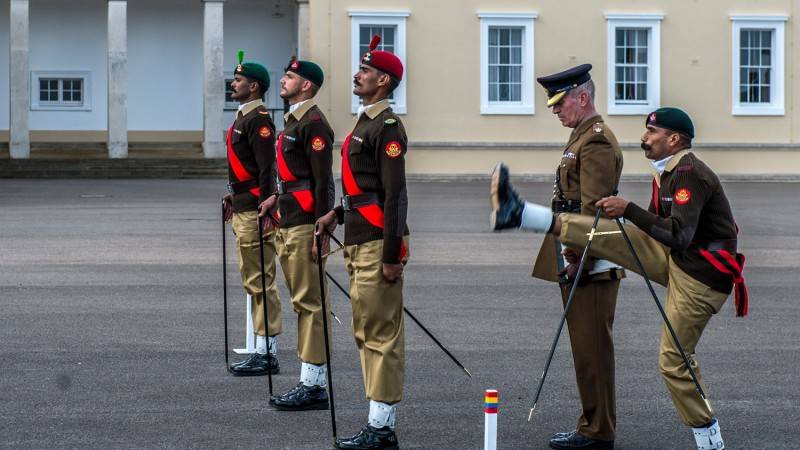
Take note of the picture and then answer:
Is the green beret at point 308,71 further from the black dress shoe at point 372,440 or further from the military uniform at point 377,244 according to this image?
the black dress shoe at point 372,440

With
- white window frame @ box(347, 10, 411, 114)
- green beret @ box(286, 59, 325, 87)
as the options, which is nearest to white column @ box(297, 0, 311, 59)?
white window frame @ box(347, 10, 411, 114)

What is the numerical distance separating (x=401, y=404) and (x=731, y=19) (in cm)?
3271

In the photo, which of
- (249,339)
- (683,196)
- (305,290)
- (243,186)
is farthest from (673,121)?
(249,339)

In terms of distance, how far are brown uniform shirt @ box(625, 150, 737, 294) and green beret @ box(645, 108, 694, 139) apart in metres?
0.12

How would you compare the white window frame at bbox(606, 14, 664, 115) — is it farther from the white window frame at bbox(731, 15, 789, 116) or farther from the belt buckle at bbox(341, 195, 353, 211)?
the belt buckle at bbox(341, 195, 353, 211)

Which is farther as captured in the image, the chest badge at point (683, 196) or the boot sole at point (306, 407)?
the boot sole at point (306, 407)

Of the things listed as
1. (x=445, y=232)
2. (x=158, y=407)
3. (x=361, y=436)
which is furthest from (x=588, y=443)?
(x=445, y=232)

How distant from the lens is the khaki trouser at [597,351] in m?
7.44

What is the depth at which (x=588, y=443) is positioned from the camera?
24.6 feet

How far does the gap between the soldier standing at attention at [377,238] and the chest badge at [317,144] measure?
1040 mm

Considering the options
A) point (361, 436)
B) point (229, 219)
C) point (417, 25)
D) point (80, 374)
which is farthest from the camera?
point (417, 25)

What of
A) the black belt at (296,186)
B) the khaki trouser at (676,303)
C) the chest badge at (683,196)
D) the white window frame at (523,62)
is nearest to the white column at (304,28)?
the white window frame at (523,62)

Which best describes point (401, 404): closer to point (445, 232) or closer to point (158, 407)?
point (158, 407)

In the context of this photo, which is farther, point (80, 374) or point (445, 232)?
point (445, 232)
